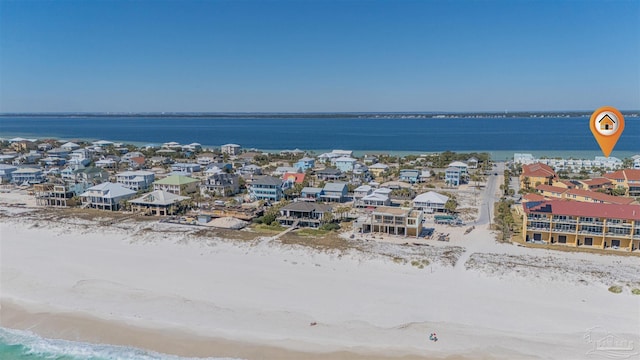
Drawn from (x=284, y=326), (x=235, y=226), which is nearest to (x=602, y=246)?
(x=284, y=326)

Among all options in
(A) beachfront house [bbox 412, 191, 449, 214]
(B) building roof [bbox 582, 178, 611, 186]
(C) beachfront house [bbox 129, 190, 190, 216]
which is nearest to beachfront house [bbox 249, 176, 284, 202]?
(C) beachfront house [bbox 129, 190, 190, 216]

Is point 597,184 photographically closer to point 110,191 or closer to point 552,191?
point 552,191

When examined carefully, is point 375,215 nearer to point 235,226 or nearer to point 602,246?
point 235,226

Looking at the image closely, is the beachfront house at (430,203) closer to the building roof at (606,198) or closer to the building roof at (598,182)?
the building roof at (606,198)

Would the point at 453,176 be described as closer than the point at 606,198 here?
No

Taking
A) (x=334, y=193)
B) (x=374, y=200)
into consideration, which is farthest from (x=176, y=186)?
(x=374, y=200)

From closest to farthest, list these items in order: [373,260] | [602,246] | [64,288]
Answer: [64,288]
[373,260]
[602,246]
